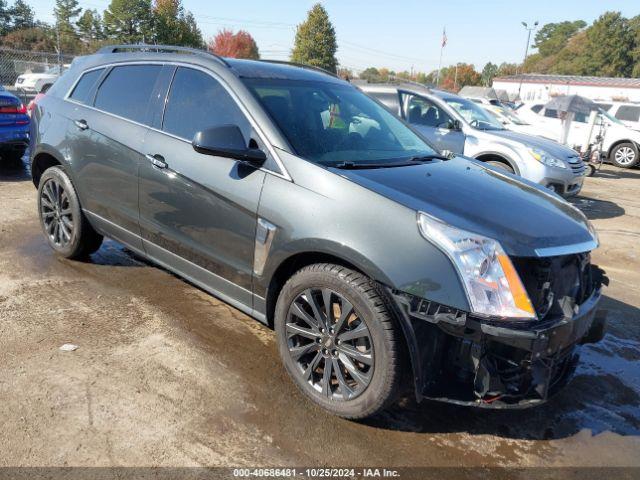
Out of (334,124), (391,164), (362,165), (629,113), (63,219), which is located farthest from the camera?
(629,113)

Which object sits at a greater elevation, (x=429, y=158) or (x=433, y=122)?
(x=433, y=122)

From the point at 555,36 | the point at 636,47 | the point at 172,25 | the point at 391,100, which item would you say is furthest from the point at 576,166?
the point at 555,36

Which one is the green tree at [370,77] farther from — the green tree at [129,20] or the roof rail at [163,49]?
the green tree at [129,20]

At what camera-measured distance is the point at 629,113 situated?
17.1m

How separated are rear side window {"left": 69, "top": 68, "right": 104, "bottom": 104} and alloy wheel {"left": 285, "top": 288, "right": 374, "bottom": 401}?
286 centimetres

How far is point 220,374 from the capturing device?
3.10m

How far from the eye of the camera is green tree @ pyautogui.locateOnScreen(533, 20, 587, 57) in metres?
118

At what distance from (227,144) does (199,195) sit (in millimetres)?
474

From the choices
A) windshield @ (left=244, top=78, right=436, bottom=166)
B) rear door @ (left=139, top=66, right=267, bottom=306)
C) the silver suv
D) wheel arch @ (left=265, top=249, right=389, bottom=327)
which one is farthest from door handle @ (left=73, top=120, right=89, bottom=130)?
the silver suv

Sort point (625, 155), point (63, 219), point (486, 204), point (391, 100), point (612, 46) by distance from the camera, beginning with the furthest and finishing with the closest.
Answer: point (612, 46)
point (625, 155)
point (391, 100)
point (63, 219)
point (486, 204)

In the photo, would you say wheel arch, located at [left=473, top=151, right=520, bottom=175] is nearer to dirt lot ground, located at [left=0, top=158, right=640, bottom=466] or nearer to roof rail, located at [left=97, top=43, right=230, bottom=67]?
dirt lot ground, located at [left=0, top=158, right=640, bottom=466]

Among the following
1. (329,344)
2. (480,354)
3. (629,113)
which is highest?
(629,113)

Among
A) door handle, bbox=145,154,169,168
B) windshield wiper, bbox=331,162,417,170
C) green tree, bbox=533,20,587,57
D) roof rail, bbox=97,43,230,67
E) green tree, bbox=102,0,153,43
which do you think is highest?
green tree, bbox=533,20,587,57

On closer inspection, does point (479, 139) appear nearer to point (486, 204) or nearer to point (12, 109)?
point (486, 204)
